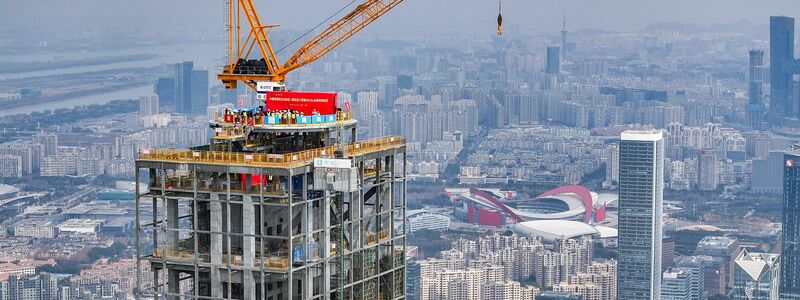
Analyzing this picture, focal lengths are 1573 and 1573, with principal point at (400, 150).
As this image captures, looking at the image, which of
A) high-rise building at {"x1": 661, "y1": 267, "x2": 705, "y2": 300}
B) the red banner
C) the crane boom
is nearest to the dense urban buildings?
high-rise building at {"x1": 661, "y1": 267, "x2": 705, "y2": 300}

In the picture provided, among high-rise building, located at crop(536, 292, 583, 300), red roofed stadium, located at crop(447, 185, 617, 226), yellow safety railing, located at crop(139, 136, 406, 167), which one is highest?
yellow safety railing, located at crop(139, 136, 406, 167)

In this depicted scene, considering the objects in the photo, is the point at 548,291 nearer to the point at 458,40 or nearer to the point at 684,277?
the point at 684,277

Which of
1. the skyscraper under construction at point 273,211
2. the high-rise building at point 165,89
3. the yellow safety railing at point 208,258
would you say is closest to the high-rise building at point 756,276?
the high-rise building at point 165,89

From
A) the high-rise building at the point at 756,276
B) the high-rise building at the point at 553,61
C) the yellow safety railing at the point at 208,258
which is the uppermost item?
the high-rise building at the point at 553,61

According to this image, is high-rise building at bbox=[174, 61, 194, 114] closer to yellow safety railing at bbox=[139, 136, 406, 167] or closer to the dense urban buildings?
the dense urban buildings

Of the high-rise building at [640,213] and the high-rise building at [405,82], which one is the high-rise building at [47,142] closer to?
the high-rise building at [405,82]

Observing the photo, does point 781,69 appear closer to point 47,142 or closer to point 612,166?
point 612,166
